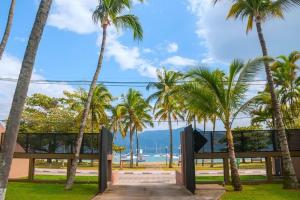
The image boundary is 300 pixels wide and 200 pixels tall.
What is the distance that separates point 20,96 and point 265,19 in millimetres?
15636

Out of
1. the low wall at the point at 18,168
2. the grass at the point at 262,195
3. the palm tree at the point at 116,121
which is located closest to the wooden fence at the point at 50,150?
the low wall at the point at 18,168

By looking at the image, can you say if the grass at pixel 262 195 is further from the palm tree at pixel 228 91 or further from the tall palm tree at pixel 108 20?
the tall palm tree at pixel 108 20

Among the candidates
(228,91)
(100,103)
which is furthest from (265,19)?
(100,103)

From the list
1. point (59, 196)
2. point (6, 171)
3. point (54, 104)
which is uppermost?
point (54, 104)

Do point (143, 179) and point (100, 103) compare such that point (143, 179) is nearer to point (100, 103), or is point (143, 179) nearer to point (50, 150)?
point (50, 150)

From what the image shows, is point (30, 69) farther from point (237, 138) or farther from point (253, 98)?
point (237, 138)

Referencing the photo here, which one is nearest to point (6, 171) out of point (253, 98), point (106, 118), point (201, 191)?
point (201, 191)

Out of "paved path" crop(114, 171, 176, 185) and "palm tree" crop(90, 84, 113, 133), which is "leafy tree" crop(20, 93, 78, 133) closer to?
"palm tree" crop(90, 84, 113, 133)

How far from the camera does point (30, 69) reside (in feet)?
22.2

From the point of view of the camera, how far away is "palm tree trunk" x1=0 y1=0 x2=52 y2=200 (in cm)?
626

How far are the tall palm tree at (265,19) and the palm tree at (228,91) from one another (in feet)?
4.57

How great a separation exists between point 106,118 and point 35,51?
43775 mm

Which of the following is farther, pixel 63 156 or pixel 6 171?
pixel 63 156

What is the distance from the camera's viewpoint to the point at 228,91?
1700 centimetres
